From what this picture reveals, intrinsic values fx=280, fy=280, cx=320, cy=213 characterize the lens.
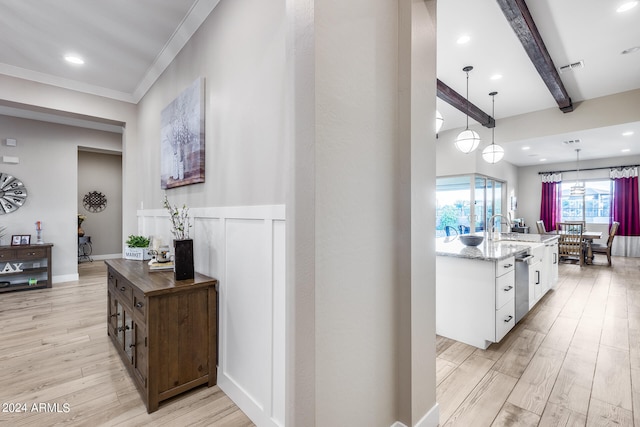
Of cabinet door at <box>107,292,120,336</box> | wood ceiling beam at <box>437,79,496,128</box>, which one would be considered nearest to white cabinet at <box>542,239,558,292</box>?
wood ceiling beam at <box>437,79,496,128</box>

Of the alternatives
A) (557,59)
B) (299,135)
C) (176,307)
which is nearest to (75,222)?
(176,307)

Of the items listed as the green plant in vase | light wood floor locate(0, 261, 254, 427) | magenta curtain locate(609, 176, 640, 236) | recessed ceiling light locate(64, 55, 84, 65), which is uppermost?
recessed ceiling light locate(64, 55, 84, 65)

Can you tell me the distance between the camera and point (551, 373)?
2.10 m

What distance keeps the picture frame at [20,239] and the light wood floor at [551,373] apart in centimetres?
608

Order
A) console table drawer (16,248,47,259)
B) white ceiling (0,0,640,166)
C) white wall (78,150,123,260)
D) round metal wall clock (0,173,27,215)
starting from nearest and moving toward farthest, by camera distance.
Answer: white ceiling (0,0,640,166)
console table drawer (16,248,47,259)
round metal wall clock (0,173,27,215)
white wall (78,150,123,260)

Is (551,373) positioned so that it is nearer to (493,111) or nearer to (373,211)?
(373,211)

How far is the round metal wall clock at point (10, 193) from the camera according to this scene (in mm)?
4371

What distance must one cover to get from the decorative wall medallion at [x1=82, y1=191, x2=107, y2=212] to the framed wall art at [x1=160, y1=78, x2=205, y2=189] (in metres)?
5.55

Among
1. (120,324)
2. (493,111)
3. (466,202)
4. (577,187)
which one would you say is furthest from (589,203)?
(120,324)

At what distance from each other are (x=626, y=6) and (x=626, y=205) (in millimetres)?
7949

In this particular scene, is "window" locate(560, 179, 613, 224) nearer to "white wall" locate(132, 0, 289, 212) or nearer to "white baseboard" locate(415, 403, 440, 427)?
"white baseboard" locate(415, 403, 440, 427)

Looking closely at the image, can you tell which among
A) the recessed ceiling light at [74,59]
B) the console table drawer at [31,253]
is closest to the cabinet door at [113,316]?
the recessed ceiling light at [74,59]

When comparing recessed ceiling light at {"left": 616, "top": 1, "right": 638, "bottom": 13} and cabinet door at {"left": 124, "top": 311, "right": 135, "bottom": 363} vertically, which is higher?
recessed ceiling light at {"left": 616, "top": 1, "right": 638, "bottom": 13}

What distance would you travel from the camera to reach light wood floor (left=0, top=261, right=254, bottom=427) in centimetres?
166
